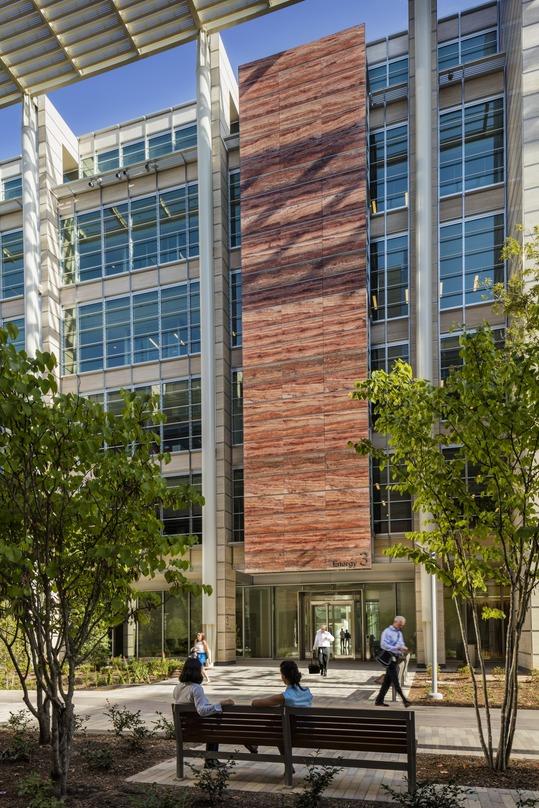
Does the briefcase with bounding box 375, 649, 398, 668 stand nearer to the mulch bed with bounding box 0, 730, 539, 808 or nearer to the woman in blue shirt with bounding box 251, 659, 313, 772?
the mulch bed with bounding box 0, 730, 539, 808

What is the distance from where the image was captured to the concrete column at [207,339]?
28719 millimetres

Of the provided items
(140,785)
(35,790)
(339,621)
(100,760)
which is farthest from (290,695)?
(339,621)

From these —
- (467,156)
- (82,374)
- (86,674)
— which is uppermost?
(467,156)

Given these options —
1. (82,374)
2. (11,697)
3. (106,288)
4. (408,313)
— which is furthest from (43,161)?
(11,697)

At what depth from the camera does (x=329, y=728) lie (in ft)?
26.3

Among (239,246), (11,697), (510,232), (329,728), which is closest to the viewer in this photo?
(329,728)

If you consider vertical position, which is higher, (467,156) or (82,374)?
(467,156)

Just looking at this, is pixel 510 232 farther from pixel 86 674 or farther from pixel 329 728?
pixel 329 728

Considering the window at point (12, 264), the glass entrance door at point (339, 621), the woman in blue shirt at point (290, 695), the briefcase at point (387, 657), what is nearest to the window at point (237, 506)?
the glass entrance door at point (339, 621)

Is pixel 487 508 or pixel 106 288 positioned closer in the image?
pixel 487 508

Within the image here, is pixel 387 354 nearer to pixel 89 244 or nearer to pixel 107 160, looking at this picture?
pixel 89 244

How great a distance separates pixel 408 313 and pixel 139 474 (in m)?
21.8

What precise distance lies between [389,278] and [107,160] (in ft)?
57.7

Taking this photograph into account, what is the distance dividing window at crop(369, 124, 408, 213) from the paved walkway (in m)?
17.2
